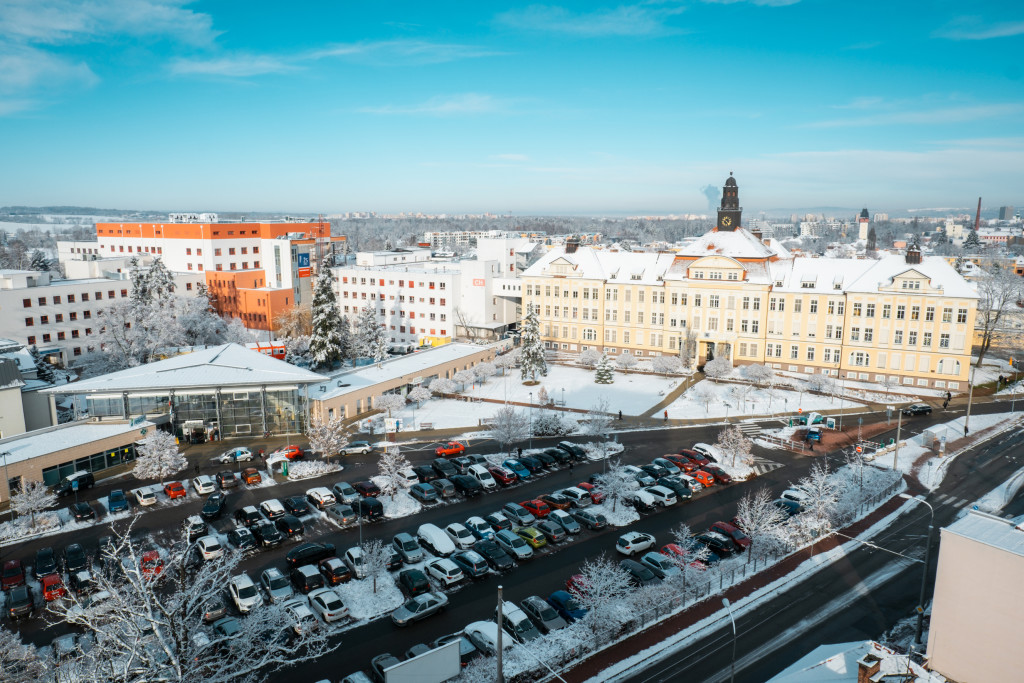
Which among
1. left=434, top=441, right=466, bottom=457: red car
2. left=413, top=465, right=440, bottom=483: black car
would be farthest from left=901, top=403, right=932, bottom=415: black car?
left=413, top=465, right=440, bottom=483: black car

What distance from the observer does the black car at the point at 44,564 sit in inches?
1085

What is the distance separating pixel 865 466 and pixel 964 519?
21.7 meters

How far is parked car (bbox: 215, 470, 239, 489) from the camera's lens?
3734 cm

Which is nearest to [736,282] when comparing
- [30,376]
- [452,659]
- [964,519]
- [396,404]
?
[396,404]

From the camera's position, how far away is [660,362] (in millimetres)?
62406

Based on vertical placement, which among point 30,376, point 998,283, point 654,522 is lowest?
A: point 654,522

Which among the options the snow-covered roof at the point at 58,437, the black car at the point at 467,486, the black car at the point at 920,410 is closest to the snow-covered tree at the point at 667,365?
the black car at the point at 920,410

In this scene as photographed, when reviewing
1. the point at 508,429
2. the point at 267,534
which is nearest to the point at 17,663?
the point at 267,534

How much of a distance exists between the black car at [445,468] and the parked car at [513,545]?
855 cm

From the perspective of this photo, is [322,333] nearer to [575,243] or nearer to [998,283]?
[575,243]

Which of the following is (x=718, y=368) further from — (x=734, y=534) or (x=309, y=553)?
(x=309, y=553)

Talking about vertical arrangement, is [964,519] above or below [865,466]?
above

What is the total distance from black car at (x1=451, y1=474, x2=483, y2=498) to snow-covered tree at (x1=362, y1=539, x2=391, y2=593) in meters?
7.69

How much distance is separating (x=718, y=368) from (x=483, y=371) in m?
21.9
